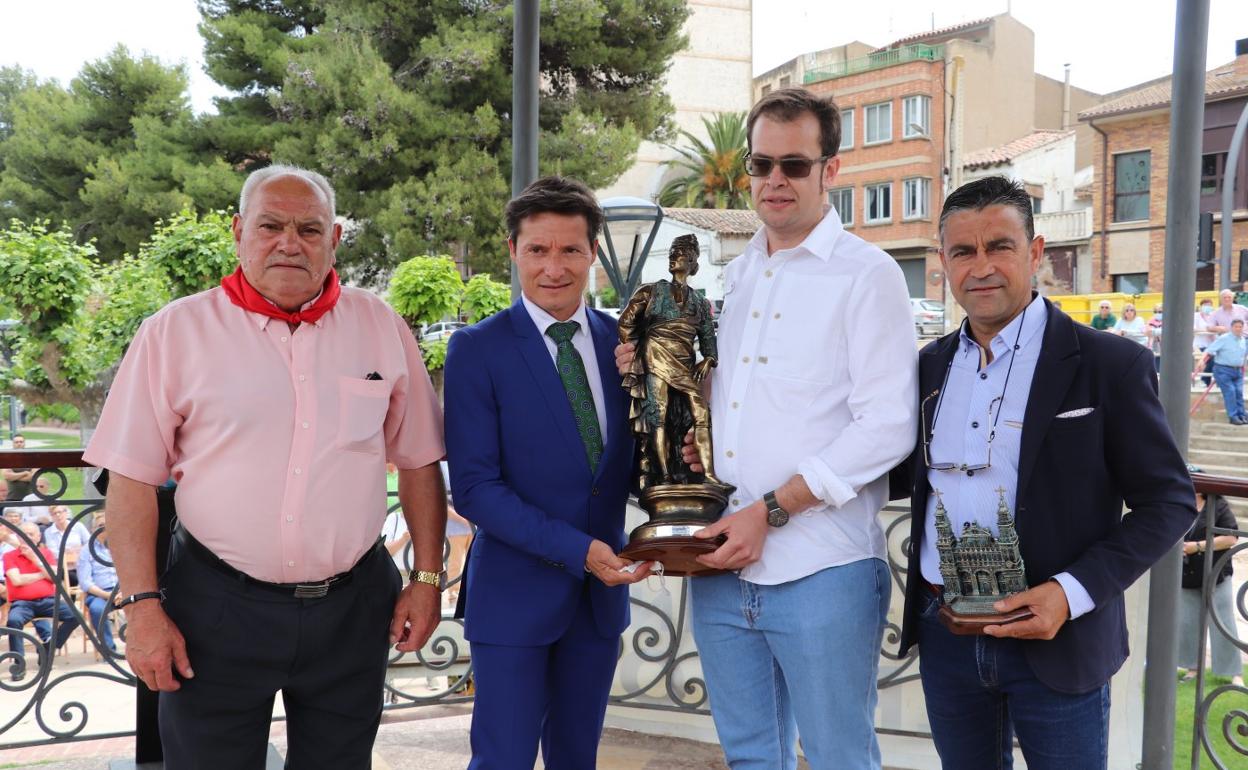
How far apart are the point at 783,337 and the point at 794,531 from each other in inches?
17.3

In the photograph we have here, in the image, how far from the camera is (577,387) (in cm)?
246

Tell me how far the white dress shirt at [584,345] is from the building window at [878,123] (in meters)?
34.3

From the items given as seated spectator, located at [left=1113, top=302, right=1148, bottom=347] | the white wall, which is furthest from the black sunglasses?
the white wall

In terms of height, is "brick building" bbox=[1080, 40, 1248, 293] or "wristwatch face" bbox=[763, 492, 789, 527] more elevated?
"brick building" bbox=[1080, 40, 1248, 293]

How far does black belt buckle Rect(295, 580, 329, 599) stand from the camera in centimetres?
233

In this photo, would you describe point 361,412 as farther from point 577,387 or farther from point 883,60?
point 883,60

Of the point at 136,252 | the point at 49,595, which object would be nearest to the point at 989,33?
the point at 136,252

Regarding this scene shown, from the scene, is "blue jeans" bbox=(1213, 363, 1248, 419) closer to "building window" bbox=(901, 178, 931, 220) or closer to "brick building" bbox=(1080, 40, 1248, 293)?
"brick building" bbox=(1080, 40, 1248, 293)

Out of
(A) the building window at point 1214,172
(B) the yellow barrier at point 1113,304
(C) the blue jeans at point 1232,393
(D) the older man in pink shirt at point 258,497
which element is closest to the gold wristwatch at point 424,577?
(D) the older man in pink shirt at point 258,497

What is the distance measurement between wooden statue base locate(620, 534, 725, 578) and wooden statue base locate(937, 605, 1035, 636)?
1.64 feet

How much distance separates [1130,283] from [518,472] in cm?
2931

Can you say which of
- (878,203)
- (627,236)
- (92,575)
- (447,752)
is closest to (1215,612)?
(447,752)

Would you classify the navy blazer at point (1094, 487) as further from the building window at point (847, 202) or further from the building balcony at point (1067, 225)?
the building window at point (847, 202)

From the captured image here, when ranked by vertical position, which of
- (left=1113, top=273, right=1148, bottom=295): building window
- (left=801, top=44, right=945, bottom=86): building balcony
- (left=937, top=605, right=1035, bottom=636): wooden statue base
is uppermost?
(left=801, top=44, right=945, bottom=86): building balcony
